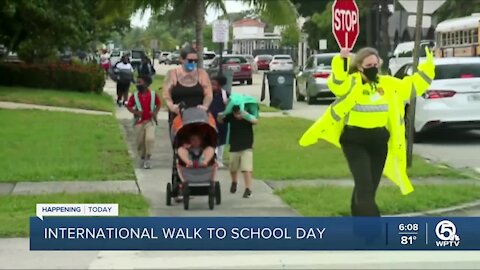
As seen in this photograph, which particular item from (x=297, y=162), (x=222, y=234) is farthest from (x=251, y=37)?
(x=222, y=234)

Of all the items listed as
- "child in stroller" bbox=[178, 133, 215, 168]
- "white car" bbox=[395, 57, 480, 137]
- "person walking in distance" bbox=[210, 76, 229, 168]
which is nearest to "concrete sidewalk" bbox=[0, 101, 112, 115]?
"white car" bbox=[395, 57, 480, 137]

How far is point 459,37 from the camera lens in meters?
33.9

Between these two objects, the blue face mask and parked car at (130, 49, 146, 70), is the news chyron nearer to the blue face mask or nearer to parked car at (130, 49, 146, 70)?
the blue face mask

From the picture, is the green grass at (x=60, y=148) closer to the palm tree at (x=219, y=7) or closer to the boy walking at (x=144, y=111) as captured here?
the boy walking at (x=144, y=111)

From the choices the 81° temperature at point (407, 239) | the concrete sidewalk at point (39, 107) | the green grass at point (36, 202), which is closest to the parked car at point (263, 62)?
the concrete sidewalk at point (39, 107)

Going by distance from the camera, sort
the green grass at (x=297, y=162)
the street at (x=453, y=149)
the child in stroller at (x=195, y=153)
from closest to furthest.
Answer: the child in stroller at (x=195, y=153)
the green grass at (x=297, y=162)
the street at (x=453, y=149)

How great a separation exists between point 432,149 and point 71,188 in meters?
7.49

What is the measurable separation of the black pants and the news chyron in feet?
0.59

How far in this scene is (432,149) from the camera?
15.3 metres

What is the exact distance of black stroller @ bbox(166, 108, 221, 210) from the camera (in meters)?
9.42

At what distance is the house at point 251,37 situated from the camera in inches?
4134

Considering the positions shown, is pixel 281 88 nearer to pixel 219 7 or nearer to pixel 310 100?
pixel 310 100

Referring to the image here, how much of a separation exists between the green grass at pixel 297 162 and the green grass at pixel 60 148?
7.08ft

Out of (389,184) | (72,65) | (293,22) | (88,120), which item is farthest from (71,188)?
(72,65)
